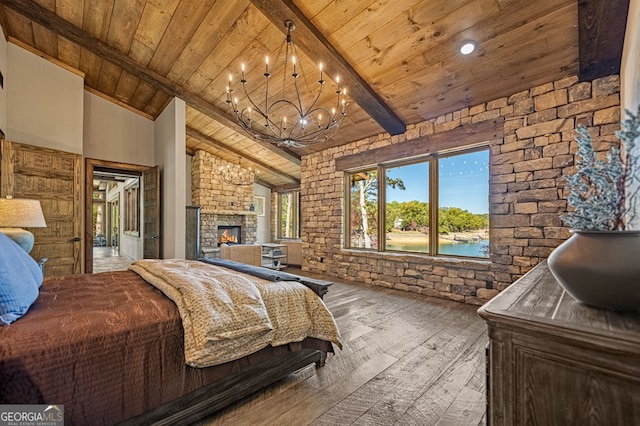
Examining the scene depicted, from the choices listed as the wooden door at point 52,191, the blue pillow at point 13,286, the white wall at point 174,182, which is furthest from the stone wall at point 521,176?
the wooden door at point 52,191

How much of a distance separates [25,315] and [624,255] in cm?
244

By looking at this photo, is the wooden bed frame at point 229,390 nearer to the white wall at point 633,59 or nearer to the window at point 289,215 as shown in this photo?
the white wall at point 633,59

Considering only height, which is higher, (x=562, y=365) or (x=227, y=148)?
(x=227, y=148)

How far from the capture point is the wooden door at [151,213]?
5.10 metres

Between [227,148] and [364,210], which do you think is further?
[227,148]

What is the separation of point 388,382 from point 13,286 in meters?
2.19

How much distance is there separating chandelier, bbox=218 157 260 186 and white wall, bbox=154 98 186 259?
2409mm

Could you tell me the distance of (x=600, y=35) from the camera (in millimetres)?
2469

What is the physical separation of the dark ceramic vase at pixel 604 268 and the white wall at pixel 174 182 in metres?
4.99

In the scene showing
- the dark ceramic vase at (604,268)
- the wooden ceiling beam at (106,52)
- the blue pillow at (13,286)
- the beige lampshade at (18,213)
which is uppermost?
the wooden ceiling beam at (106,52)

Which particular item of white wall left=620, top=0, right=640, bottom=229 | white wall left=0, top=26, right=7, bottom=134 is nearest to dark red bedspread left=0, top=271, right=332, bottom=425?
white wall left=620, top=0, right=640, bottom=229

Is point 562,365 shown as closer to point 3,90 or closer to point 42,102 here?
point 3,90

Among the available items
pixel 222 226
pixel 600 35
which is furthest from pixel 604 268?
pixel 222 226

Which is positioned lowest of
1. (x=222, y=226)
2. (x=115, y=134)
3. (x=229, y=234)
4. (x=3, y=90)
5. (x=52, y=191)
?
(x=229, y=234)
